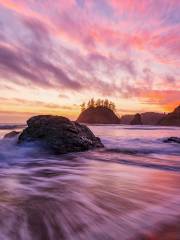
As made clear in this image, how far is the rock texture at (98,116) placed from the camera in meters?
120

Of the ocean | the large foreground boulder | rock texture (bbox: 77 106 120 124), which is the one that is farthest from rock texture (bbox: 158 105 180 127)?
the ocean

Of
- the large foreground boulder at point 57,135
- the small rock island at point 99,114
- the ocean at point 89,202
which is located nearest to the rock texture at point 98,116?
the small rock island at point 99,114

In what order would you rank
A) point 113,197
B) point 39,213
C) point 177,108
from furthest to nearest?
point 177,108, point 113,197, point 39,213

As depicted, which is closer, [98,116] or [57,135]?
[57,135]

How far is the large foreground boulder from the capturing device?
318 inches

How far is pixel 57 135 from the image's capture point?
8273 millimetres

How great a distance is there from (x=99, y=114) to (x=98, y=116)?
161 centimetres

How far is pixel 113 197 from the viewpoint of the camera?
323 centimetres

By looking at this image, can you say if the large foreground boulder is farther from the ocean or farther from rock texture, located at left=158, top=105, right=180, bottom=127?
rock texture, located at left=158, top=105, right=180, bottom=127

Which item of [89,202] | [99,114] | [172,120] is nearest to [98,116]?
[99,114]

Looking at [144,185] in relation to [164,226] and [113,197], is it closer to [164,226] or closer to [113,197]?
[113,197]

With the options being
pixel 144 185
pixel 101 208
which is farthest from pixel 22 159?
pixel 101 208

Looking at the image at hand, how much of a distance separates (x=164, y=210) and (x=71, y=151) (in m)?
5.44

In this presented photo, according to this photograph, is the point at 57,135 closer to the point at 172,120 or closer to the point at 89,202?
the point at 89,202
